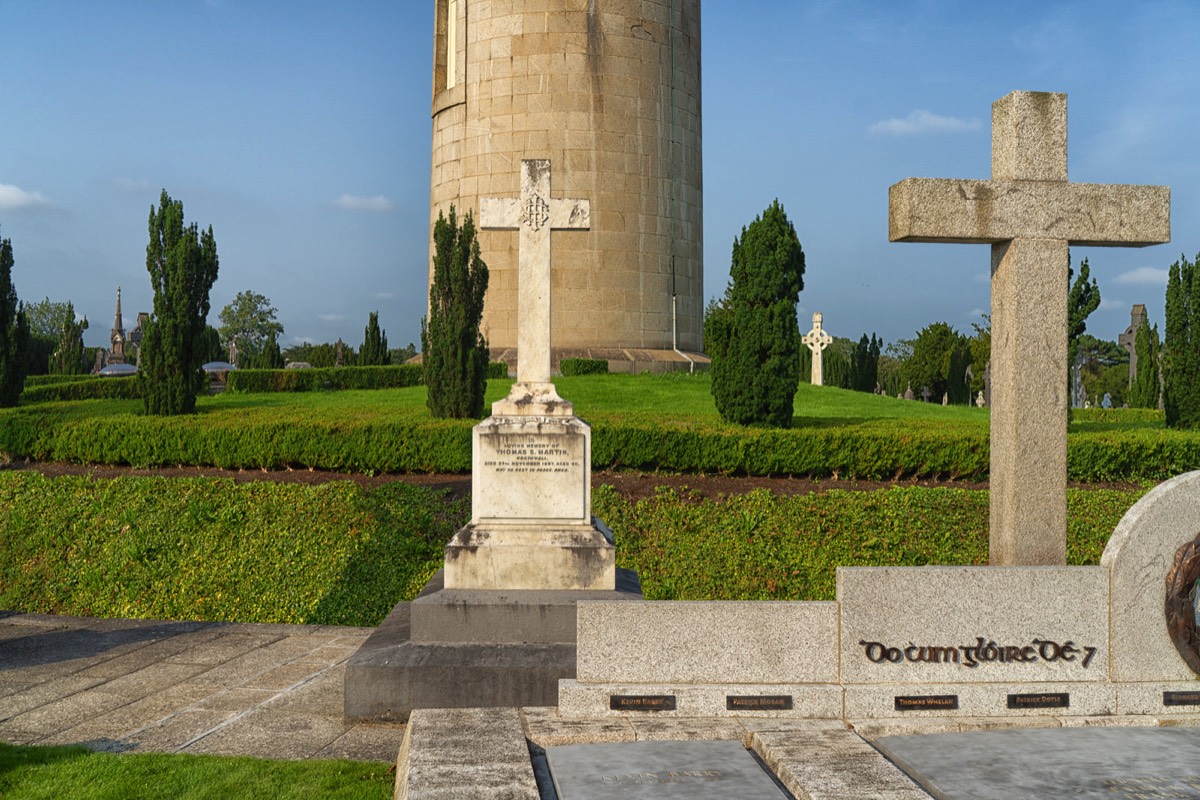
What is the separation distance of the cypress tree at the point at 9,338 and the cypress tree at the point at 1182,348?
22.3 metres

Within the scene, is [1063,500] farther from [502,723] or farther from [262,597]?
[262,597]

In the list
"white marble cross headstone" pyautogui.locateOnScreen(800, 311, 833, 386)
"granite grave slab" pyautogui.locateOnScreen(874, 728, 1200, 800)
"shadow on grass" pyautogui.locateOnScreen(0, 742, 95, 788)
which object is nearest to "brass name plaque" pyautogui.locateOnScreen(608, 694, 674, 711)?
"granite grave slab" pyautogui.locateOnScreen(874, 728, 1200, 800)

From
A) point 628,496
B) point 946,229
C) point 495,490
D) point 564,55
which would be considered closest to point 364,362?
point 564,55

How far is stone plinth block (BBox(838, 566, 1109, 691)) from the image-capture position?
19.2ft

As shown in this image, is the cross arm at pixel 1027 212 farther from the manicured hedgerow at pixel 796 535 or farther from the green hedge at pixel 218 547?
the green hedge at pixel 218 547

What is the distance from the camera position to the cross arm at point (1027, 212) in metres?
6.55

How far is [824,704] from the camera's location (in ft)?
19.0

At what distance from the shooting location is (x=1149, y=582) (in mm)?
5953

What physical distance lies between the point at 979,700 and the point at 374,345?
100 feet

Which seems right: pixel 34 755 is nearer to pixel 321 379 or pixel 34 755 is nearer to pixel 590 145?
pixel 590 145

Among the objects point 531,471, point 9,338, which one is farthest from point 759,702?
point 9,338

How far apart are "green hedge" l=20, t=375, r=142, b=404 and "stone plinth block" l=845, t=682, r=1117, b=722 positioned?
23768 millimetres

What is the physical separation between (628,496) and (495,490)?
572 centimetres

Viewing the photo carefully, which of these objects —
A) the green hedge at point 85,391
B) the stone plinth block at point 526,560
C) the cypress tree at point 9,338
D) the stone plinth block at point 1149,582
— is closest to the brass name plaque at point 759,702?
the stone plinth block at point 1149,582
